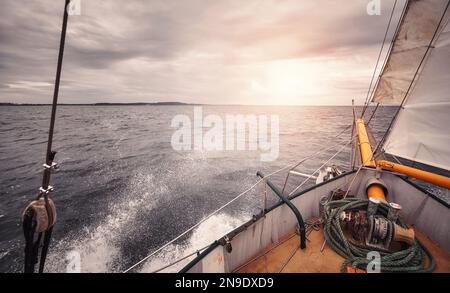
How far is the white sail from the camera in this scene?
19.7ft

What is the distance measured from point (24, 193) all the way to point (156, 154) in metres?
12.5

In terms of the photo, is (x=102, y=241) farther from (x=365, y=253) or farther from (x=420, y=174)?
(x=420, y=174)

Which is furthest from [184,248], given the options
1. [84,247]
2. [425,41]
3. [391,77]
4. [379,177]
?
[425,41]

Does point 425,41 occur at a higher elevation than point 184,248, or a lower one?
higher

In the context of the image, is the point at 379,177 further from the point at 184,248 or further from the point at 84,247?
the point at 84,247

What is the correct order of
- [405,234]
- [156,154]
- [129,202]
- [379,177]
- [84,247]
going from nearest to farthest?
[405,234] → [379,177] → [84,247] → [129,202] → [156,154]

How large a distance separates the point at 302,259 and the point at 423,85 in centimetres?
633

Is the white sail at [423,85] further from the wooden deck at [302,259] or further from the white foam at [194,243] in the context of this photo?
the white foam at [194,243]

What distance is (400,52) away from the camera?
24.7 feet

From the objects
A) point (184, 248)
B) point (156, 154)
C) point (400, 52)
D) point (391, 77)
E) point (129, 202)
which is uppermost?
point (400, 52)

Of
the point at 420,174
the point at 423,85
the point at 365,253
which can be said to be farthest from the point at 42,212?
the point at 423,85

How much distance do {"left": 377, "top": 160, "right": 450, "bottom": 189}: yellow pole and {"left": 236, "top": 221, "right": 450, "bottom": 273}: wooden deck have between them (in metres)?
1.33

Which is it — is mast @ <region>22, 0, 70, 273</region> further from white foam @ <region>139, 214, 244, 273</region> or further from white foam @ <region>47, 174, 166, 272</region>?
white foam @ <region>47, 174, 166, 272</region>

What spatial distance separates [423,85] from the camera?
21.4 feet
